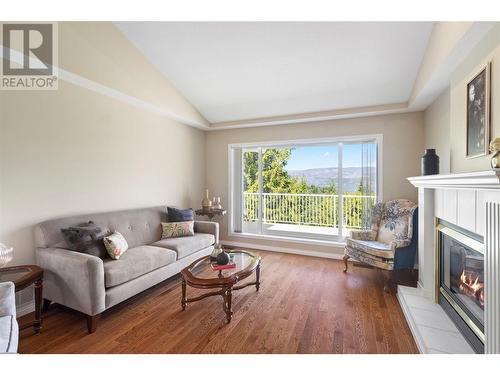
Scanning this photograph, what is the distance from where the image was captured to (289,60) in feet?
9.16

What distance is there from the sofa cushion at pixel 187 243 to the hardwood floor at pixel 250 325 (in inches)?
17.2

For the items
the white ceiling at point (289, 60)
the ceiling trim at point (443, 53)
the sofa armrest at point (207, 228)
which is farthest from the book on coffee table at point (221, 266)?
the ceiling trim at point (443, 53)

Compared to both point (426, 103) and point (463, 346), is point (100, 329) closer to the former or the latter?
point (463, 346)

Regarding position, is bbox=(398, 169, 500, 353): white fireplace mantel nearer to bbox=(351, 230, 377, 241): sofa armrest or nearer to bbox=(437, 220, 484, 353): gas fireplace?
bbox=(437, 220, 484, 353): gas fireplace

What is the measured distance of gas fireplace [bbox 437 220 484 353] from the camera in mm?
1576

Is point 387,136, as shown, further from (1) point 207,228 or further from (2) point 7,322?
(2) point 7,322

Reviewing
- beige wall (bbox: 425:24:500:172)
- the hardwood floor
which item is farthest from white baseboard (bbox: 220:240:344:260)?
beige wall (bbox: 425:24:500:172)

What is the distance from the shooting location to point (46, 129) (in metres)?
→ 2.32

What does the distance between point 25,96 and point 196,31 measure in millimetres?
1833

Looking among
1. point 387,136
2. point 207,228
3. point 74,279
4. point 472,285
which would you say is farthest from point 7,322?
point 387,136

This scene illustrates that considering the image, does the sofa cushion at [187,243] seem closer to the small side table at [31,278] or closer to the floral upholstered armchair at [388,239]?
the small side table at [31,278]

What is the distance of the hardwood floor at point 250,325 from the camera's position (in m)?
1.72

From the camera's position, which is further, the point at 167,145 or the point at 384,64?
the point at 167,145
